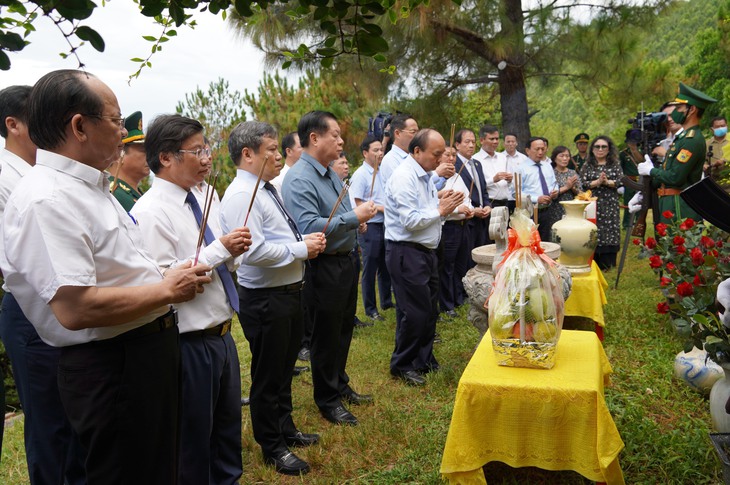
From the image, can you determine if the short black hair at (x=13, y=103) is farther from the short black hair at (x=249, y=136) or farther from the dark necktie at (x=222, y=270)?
the short black hair at (x=249, y=136)

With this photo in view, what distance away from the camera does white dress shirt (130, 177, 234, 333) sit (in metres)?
2.13

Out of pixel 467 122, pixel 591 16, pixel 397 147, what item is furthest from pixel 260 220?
pixel 467 122

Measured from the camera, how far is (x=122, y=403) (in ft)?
5.46

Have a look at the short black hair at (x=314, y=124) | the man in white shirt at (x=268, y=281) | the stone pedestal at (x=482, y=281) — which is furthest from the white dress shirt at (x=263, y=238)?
the stone pedestal at (x=482, y=281)

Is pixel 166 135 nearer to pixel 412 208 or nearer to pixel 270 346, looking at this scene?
pixel 270 346

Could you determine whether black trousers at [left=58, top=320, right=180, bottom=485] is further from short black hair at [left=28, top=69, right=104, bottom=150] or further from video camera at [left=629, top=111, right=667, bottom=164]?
video camera at [left=629, top=111, right=667, bottom=164]

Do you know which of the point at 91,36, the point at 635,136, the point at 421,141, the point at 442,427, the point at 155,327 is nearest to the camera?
the point at 91,36

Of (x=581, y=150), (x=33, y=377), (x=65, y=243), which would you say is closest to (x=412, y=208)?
(x=33, y=377)

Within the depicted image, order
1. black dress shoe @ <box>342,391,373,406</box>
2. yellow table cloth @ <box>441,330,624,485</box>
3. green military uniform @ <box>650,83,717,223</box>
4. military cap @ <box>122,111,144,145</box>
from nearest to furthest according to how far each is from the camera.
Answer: yellow table cloth @ <box>441,330,624,485</box> → military cap @ <box>122,111,144,145</box> → black dress shoe @ <box>342,391,373,406</box> → green military uniform @ <box>650,83,717,223</box>

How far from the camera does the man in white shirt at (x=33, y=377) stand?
219 cm

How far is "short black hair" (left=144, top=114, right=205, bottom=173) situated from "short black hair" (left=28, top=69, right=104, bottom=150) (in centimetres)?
63

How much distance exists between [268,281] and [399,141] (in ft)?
9.11

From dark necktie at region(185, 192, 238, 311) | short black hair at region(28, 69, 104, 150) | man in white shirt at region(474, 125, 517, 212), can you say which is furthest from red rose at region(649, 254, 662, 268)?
short black hair at region(28, 69, 104, 150)

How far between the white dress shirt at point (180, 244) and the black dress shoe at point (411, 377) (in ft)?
6.45
